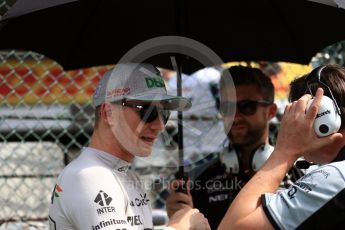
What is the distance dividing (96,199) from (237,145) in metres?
1.38

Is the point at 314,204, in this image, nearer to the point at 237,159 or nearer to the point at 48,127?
the point at 237,159

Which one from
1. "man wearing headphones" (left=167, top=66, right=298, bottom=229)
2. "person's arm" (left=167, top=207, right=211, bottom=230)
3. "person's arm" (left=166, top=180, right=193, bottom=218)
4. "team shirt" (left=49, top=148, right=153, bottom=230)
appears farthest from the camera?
"man wearing headphones" (left=167, top=66, right=298, bottom=229)

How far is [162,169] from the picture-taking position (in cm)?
563

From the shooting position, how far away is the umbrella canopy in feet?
Answer: 10.1

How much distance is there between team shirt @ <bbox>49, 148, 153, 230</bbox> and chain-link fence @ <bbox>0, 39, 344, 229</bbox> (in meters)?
2.40

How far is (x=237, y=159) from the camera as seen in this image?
340cm

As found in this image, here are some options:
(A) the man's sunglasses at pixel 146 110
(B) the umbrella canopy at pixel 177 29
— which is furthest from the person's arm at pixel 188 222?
(B) the umbrella canopy at pixel 177 29

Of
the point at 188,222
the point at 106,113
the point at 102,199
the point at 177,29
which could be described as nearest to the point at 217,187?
the point at 177,29

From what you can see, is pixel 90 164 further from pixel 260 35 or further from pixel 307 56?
pixel 307 56

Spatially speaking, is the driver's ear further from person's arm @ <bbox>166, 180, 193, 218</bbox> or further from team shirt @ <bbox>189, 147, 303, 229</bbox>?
team shirt @ <bbox>189, 147, 303, 229</bbox>

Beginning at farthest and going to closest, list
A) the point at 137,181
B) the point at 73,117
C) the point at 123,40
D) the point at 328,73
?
the point at 73,117 → the point at 123,40 → the point at 137,181 → the point at 328,73

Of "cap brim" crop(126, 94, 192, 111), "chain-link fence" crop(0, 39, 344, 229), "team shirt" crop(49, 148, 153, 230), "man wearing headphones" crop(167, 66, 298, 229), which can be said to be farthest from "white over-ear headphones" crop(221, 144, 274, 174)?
"chain-link fence" crop(0, 39, 344, 229)

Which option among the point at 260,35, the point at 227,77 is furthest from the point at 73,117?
the point at 260,35

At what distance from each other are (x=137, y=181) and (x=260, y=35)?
49.5 inches
